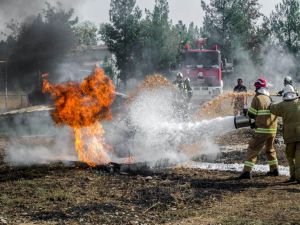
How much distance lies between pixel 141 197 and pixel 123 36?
24.9 metres

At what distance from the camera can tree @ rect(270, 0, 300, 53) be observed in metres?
35.5

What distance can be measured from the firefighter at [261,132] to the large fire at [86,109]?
3.11 meters

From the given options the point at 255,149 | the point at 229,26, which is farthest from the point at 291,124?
the point at 229,26

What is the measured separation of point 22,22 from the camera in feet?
47.2

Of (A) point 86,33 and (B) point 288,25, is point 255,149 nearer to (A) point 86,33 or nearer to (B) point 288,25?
(A) point 86,33

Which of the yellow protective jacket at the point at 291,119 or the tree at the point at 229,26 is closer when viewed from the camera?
the yellow protective jacket at the point at 291,119

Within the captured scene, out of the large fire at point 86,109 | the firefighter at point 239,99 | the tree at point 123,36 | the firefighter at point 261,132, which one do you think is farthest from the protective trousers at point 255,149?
the tree at point 123,36

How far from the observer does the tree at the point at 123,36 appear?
1218 inches

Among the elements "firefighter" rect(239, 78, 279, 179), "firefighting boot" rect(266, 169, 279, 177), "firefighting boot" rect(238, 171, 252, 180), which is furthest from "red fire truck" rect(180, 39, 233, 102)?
"firefighting boot" rect(238, 171, 252, 180)

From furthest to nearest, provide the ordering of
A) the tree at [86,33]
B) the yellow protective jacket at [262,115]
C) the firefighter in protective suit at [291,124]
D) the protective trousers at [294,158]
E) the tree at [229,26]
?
the tree at [229,26] → the tree at [86,33] → the yellow protective jacket at [262,115] → the firefighter in protective suit at [291,124] → the protective trousers at [294,158]

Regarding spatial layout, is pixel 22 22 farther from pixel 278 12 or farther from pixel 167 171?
pixel 278 12

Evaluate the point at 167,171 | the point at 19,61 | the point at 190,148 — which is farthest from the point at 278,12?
the point at 167,171

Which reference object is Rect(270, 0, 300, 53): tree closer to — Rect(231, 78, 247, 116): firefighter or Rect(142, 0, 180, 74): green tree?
Rect(142, 0, 180, 74): green tree

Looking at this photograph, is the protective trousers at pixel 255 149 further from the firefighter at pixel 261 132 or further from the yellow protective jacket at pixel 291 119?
the yellow protective jacket at pixel 291 119
